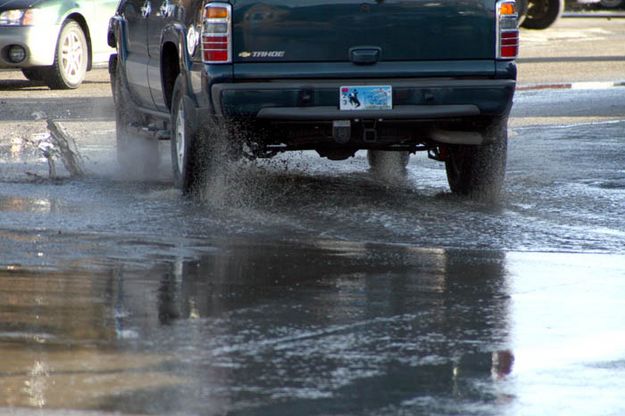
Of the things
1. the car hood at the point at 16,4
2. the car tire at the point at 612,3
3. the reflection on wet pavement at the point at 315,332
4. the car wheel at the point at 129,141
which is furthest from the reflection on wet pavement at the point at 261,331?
the car tire at the point at 612,3

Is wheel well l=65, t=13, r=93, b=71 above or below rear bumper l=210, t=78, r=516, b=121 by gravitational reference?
below

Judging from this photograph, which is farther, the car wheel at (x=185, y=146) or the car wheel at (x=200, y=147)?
the car wheel at (x=185, y=146)

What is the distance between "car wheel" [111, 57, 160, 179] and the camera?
11.7 metres

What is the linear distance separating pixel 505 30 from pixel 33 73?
1028cm

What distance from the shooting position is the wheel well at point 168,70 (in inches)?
406

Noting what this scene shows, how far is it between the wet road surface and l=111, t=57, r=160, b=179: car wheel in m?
0.51

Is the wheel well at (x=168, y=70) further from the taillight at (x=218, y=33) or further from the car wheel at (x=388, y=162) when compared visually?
the car wheel at (x=388, y=162)

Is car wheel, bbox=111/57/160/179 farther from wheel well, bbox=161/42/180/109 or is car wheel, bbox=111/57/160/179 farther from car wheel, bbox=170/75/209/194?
car wheel, bbox=170/75/209/194

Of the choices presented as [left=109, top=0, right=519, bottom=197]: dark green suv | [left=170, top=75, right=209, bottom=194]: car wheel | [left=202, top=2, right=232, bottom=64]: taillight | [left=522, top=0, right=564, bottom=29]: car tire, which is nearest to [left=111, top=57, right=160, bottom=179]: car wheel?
[left=170, top=75, right=209, bottom=194]: car wheel

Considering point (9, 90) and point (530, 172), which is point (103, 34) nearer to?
point (9, 90)

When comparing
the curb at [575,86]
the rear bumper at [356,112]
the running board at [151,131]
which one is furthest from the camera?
the curb at [575,86]

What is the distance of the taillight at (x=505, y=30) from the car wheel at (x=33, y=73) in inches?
379

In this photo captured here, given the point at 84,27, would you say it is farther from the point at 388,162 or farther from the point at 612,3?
the point at 612,3

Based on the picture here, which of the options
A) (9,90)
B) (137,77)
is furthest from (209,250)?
(9,90)
